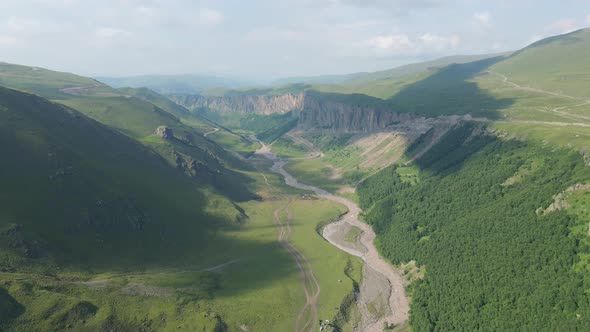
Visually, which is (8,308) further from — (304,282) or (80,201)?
(304,282)

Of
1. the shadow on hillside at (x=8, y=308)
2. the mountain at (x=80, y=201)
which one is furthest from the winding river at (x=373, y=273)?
the shadow on hillside at (x=8, y=308)

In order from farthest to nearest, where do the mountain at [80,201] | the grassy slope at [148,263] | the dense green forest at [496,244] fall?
the mountain at [80,201] < the grassy slope at [148,263] < the dense green forest at [496,244]

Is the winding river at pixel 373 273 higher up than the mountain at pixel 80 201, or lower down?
lower down

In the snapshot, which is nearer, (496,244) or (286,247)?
(496,244)

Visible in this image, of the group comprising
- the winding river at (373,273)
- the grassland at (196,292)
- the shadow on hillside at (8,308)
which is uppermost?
the shadow on hillside at (8,308)

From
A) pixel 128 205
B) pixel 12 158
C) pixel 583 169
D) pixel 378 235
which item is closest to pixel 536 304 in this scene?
pixel 583 169

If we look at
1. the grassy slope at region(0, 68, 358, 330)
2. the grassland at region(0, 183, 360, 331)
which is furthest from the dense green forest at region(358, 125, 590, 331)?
the grassy slope at region(0, 68, 358, 330)

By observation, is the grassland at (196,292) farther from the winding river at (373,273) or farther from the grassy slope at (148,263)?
the winding river at (373,273)

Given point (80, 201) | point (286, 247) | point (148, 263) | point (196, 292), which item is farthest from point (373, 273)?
point (80, 201)
